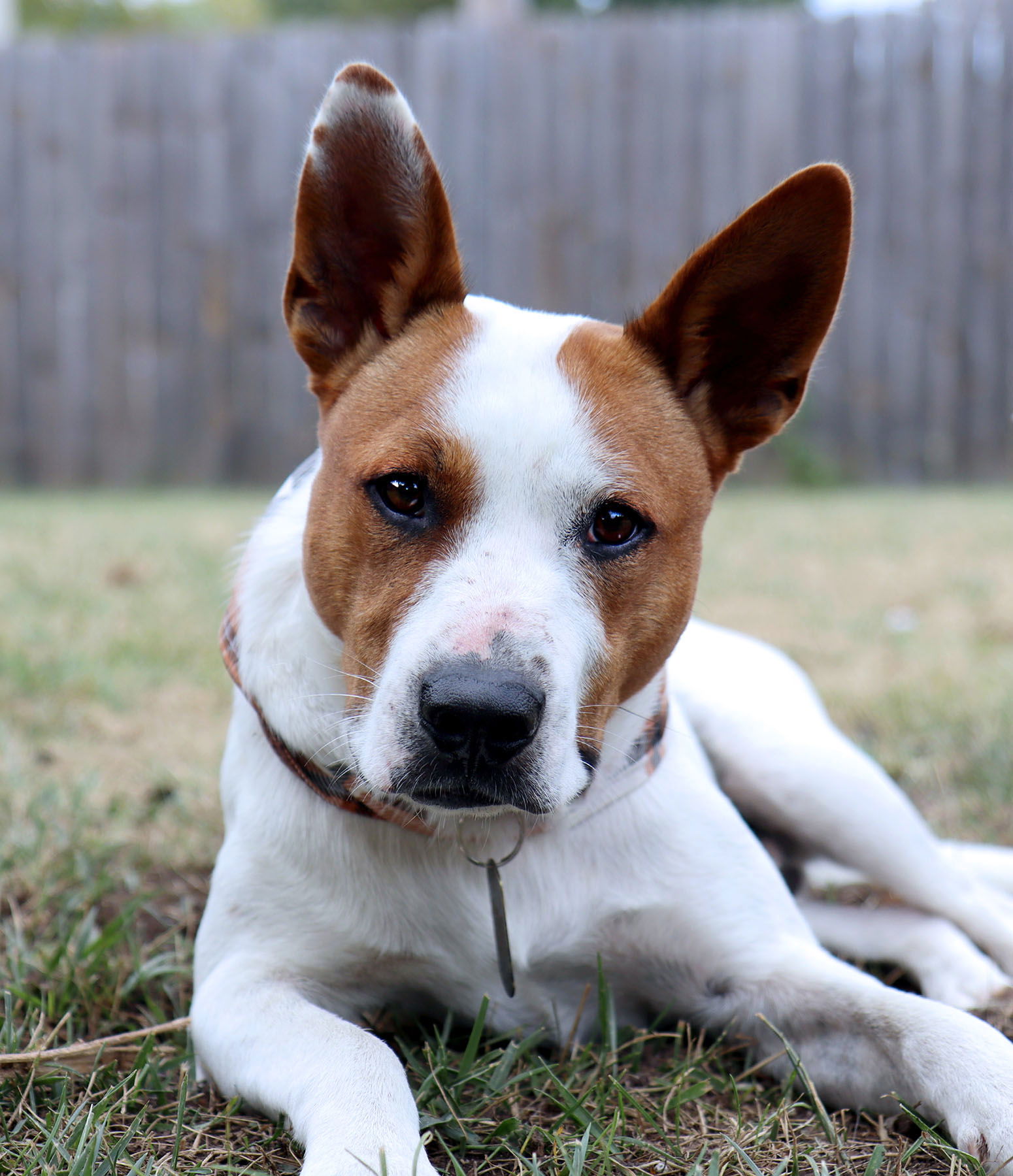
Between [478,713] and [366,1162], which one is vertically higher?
[478,713]

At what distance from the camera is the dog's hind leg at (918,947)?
2426mm

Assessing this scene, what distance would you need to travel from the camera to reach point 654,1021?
89.4 inches

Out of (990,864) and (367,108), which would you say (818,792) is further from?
(367,108)

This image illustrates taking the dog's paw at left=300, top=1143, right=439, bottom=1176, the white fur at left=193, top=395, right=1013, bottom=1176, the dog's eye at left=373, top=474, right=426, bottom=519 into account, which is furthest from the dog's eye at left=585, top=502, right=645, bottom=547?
the dog's paw at left=300, top=1143, right=439, bottom=1176

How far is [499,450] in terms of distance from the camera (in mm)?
1983

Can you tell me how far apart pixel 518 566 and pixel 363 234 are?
799 millimetres

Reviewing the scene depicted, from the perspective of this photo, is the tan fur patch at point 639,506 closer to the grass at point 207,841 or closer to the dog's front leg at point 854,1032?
the dog's front leg at point 854,1032

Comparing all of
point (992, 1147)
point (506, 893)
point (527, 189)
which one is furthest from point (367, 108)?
point (527, 189)

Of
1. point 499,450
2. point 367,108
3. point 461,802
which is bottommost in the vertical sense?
point 461,802

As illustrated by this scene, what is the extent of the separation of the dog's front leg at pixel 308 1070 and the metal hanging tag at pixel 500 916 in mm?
290

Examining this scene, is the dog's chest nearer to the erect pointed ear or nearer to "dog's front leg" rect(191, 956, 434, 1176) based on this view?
"dog's front leg" rect(191, 956, 434, 1176)

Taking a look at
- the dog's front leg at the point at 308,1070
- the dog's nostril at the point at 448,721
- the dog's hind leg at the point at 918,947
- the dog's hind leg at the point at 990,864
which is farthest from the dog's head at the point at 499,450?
the dog's hind leg at the point at 990,864

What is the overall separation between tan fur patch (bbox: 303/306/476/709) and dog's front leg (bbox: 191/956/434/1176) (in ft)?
1.66

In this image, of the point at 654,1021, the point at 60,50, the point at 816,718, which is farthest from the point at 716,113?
the point at 654,1021
